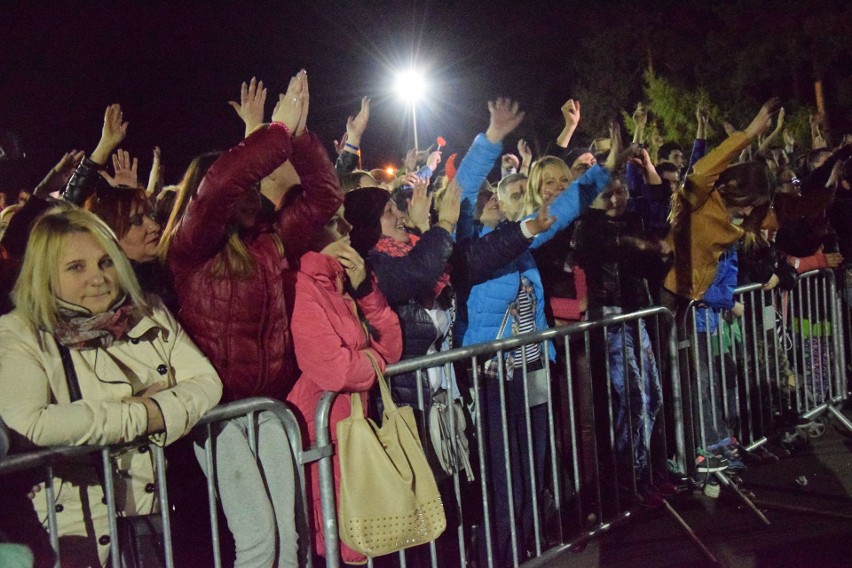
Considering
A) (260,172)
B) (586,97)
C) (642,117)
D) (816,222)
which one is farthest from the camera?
(586,97)

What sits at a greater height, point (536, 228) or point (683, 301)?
point (536, 228)

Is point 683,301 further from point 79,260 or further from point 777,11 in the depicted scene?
point 777,11

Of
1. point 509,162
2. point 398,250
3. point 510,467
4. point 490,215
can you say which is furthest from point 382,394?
point 509,162

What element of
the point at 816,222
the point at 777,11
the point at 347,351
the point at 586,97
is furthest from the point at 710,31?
the point at 347,351

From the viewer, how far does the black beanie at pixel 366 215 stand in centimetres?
468

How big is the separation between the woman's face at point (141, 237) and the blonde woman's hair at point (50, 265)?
2.49 feet

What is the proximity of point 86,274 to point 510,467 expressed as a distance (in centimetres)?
252

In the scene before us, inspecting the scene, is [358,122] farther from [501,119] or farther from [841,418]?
[841,418]

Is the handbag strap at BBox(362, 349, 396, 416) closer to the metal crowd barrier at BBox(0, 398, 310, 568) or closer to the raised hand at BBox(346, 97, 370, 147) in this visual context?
the metal crowd barrier at BBox(0, 398, 310, 568)

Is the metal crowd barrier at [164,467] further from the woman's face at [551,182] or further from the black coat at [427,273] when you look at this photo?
the woman's face at [551,182]

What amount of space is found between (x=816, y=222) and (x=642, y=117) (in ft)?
7.36

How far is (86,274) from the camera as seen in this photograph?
10.0 feet

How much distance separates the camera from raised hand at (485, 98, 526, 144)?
4746 mm

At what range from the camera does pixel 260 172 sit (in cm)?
335
